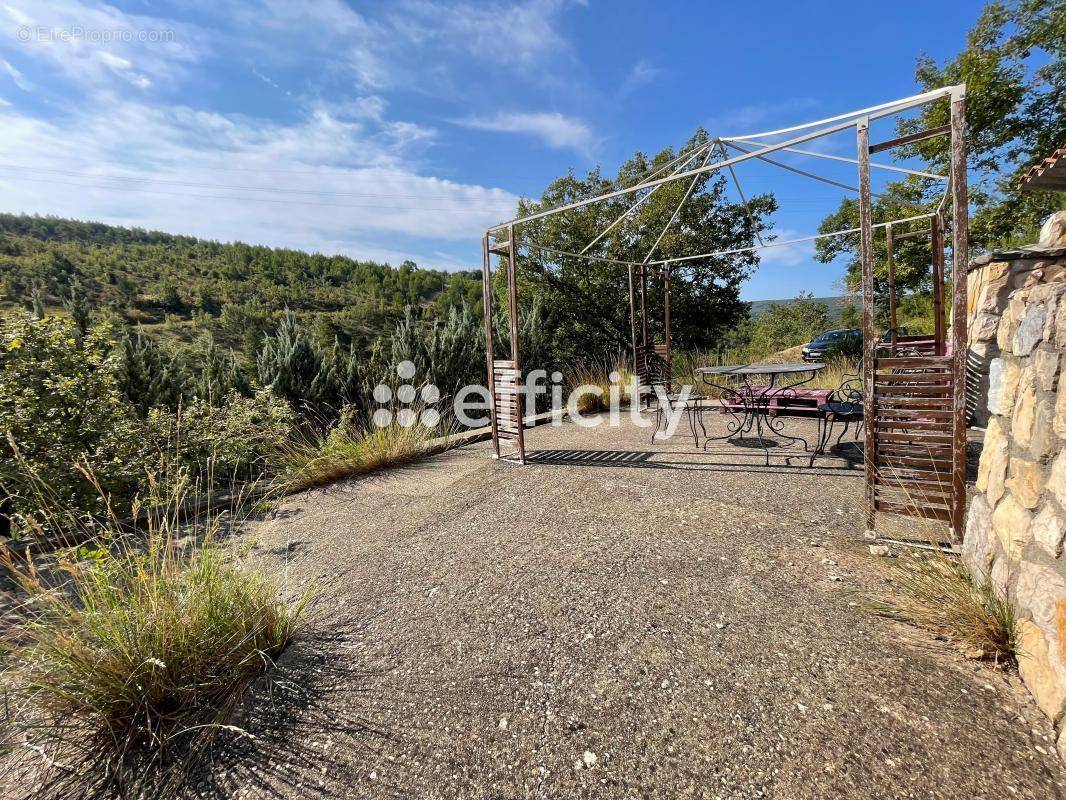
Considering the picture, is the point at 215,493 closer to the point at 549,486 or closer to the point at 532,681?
the point at 549,486

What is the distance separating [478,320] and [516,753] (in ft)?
29.1

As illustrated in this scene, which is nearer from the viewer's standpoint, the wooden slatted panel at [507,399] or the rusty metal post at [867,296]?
the rusty metal post at [867,296]

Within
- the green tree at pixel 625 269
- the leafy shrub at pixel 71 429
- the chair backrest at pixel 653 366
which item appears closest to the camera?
the leafy shrub at pixel 71 429

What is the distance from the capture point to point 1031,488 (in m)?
1.42

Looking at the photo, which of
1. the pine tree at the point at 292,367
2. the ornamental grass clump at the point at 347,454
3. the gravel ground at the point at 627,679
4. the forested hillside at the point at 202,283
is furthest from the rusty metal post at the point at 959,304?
the forested hillside at the point at 202,283

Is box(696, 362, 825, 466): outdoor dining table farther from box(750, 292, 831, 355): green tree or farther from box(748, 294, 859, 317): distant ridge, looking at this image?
box(750, 292, 831, 355): green tree

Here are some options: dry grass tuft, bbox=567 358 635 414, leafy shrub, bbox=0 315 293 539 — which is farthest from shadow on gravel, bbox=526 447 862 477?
leafy shrub, bbox=0 315 293 539

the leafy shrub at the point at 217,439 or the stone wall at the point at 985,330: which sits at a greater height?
the stone wall at the point at 985,330

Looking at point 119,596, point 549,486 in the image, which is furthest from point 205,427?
point 549,486

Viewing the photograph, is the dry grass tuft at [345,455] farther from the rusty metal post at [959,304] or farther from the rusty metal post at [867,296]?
the rusty metal post at [959,304]

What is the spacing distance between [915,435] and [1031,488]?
0.82 m

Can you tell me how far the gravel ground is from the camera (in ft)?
3.81

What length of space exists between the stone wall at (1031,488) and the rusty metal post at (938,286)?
108 inches

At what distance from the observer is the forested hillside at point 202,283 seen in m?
27.8
